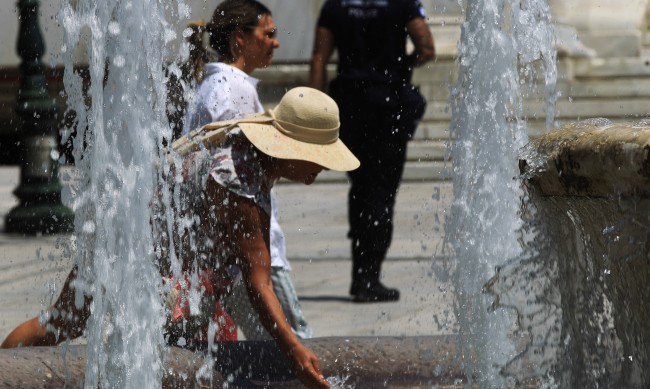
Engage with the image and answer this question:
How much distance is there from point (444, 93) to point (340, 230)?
401 centimetres

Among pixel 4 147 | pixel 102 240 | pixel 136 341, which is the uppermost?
pixel 102 240

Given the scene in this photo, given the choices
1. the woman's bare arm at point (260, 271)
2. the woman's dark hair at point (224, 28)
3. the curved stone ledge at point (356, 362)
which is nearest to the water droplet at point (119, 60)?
the woman's bare arm at point (260, 271)

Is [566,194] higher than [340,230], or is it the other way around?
[566,194]

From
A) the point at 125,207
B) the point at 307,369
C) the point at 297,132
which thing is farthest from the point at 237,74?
the point at 307,369

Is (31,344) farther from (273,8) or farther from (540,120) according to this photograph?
(273,8)

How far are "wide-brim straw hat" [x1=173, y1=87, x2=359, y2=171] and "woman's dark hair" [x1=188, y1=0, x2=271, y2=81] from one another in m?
0.84

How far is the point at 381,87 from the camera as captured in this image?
7164 millimetres

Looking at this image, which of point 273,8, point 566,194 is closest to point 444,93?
point 273,8

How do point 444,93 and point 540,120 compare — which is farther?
point 444,93

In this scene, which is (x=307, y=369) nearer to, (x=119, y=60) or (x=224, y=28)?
(x=119, y=60)

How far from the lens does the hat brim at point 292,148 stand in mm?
4031

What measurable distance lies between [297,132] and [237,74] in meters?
0.95

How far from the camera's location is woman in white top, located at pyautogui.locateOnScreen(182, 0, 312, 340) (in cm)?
492

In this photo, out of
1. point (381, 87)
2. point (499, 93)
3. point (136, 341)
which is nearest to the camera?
point (136, 341)
